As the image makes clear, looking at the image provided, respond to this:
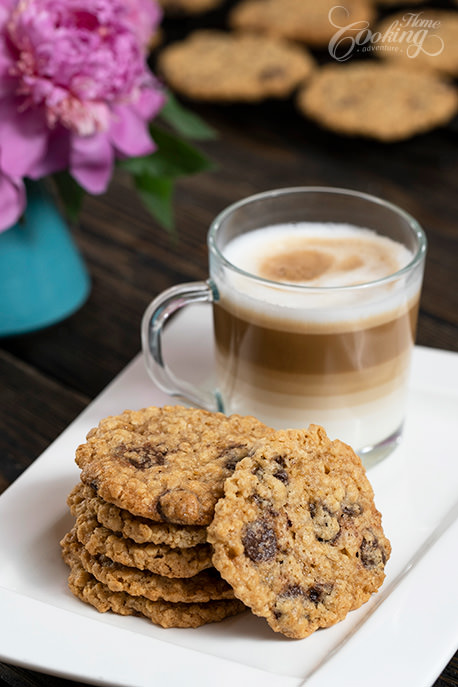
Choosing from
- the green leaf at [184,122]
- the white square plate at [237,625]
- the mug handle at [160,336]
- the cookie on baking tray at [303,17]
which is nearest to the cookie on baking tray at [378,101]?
the cookie on baking tray at [303,17]

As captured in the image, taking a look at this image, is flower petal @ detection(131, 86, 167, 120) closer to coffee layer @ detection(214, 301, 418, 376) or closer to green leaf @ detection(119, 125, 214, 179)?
green leaf @ detection(119, 125, 214, 179)

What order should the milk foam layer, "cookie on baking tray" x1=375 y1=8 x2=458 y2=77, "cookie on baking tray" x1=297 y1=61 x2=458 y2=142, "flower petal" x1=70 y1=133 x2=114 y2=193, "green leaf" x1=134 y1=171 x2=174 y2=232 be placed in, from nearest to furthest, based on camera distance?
the milk foam layer < "flower petal" x1=70 y1=133 x2=114 y2=193 < "green leaf" x1=134 y1=171 x2=174 y2=232 < "cookie on baking tray" x1=297 y1=61 x2=458 y2=142 < "cookie on baking tray" x1=375 y1=8 x2=458 y2=77

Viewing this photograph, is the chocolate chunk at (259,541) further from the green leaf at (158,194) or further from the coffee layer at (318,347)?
the green leaf at (158,194)

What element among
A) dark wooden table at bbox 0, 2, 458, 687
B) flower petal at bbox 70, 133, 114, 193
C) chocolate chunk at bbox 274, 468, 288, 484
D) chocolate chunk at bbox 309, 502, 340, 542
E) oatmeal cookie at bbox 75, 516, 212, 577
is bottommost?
dark wooden table at bbox 0, 2, 458, 687

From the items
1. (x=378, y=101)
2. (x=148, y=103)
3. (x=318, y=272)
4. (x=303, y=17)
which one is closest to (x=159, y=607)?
(x=318, y=272)

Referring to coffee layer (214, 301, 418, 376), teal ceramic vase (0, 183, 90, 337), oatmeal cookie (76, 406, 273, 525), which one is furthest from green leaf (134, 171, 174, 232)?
oatmeal cookie (76, 406, 273, 525)

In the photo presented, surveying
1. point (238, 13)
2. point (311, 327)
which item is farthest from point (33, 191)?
point (238, 13)

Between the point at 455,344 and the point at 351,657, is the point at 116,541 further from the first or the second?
the point at 455,344
